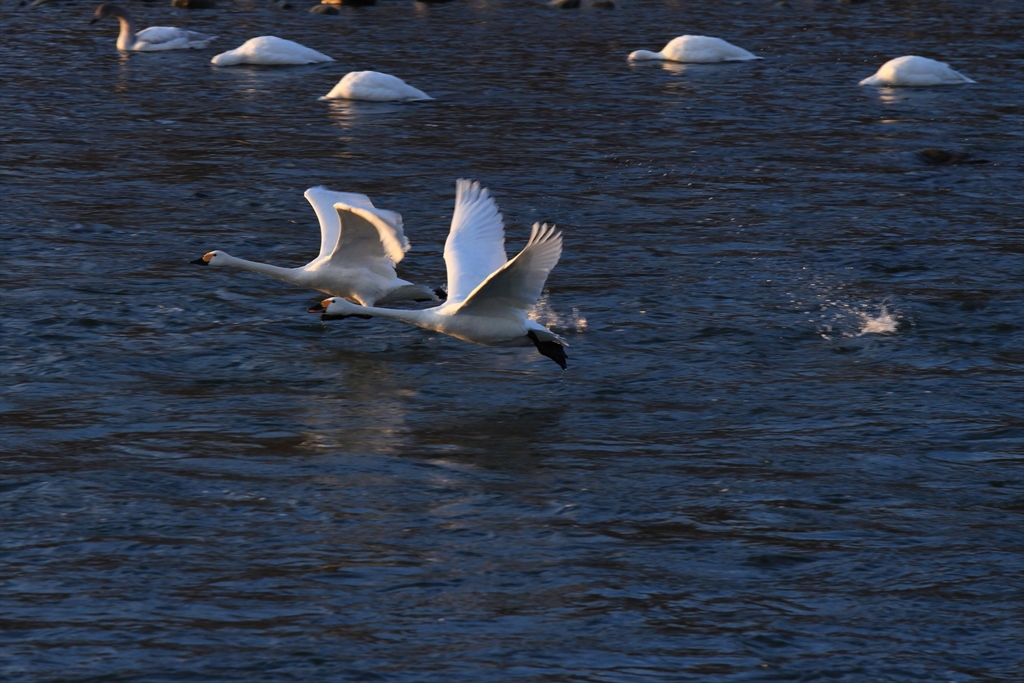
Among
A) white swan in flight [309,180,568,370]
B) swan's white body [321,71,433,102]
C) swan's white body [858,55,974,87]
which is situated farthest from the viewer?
swan's white body [858,55,974,87]

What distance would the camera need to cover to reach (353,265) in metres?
13.8

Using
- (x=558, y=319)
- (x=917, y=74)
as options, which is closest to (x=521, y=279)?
(x=558, y=319)

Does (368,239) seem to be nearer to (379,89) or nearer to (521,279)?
(521,279)

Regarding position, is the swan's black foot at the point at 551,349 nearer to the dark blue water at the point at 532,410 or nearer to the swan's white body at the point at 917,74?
the dark blue water at the point at 532,410

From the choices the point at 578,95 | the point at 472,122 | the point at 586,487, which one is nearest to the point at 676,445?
the point at 586,487

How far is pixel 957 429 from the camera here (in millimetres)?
10852

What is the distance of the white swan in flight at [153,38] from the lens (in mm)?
28406

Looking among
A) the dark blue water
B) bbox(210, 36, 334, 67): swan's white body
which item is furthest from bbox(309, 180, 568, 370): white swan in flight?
bbox(210, 36, 334, 67): swan's white body

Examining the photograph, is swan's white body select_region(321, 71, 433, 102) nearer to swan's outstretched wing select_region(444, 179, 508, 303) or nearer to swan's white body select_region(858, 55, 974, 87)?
swan's white body select_region(858, 55, 974, 87)

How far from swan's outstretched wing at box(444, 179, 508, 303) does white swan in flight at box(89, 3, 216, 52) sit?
1677 centimetres

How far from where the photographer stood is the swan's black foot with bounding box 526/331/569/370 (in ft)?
38.5

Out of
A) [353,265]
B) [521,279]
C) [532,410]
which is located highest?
[521,279]

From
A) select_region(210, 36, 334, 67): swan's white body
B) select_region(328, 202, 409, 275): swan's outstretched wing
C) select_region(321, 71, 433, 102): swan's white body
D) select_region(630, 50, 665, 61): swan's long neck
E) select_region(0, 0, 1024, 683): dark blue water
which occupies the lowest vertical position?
select_region(0, 0, 1024, 683): dark blue water

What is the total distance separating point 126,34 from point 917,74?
13.2 meters
